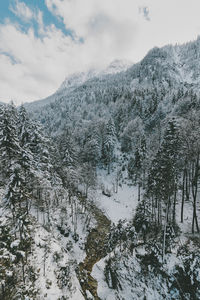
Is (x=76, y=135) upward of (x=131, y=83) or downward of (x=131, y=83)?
downward

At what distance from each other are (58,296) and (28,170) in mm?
12842

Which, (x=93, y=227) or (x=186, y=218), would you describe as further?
(x=93, y=227)

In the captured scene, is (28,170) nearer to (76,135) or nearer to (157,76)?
(76,135)

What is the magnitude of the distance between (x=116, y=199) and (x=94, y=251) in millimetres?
16740

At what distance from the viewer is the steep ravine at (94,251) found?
45.9ft

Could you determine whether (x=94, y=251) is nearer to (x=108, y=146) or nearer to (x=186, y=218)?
(x=186, y=218)

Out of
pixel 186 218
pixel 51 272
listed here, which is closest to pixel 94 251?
pixel 51 272

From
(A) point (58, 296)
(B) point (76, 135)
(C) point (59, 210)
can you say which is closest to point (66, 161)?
(C) point (59, 210)

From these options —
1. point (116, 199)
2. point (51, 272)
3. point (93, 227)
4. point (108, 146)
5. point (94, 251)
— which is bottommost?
point (94, 251)

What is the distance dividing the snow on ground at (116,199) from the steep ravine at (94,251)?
2.10m

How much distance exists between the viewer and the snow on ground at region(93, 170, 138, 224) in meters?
29.5

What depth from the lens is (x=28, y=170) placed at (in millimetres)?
17766

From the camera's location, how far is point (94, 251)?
20.2 m

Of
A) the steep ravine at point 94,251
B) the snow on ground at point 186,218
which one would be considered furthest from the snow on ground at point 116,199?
the snow on ground at point 186,218
